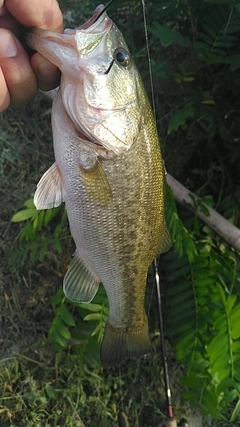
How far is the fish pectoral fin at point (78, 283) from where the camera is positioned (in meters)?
1.48

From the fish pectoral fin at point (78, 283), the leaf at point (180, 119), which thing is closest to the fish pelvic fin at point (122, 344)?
the fish pectoral fin at point (78, 283)

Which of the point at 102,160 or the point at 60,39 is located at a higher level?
the point at 60,39

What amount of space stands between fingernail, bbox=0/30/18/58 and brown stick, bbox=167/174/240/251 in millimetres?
1325

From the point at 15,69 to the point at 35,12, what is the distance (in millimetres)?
175

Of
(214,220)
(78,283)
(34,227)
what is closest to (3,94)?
(78,283)

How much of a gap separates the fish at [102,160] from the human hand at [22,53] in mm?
49

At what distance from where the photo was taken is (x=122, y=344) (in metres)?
1.65

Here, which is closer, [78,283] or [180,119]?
[78,283]

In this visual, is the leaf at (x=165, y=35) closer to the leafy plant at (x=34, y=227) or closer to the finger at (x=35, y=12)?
the finger at (x=35, y=12)

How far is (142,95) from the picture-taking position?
136 centimetres

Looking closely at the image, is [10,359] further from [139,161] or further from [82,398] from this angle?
[139,161]

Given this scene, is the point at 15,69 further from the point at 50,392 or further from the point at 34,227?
the point at 50,392

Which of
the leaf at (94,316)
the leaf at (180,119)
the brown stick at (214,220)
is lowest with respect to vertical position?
the leaf at (94,316)

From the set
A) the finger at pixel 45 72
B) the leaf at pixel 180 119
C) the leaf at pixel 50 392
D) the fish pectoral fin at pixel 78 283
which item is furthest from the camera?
the leaf at pixel 50 392
